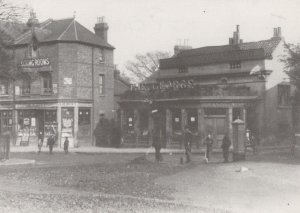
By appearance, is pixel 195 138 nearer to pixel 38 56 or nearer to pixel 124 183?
pixel 38 56

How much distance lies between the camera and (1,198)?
12203mm

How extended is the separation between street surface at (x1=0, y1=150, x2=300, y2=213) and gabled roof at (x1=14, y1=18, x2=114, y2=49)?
64.3 ft

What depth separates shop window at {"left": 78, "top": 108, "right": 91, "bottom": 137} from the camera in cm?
3847

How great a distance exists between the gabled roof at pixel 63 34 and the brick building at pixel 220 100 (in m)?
5.53

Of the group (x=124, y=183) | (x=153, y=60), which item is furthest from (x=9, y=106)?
(x=153, y=60)

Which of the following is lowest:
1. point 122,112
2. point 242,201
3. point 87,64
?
point 242,201

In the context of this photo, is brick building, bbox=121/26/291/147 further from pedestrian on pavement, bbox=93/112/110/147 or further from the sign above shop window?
the sign above shop window

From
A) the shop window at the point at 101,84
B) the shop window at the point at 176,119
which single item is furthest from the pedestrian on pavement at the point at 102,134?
the shop window at the point at 176,119

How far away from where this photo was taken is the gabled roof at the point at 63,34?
125ft

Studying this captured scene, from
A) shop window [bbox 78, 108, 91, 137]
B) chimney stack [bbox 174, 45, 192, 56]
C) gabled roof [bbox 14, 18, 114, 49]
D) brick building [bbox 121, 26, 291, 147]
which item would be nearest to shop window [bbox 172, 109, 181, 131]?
brick building [bbox 121, 26, 291, 147]

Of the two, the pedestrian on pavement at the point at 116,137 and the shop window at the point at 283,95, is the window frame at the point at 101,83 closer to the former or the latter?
the pedestrian on pavement at the point at 116,137

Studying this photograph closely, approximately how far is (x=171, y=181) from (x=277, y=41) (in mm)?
26244

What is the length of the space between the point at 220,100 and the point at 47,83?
14009 millimetres

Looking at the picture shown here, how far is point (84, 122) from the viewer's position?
128 feet
